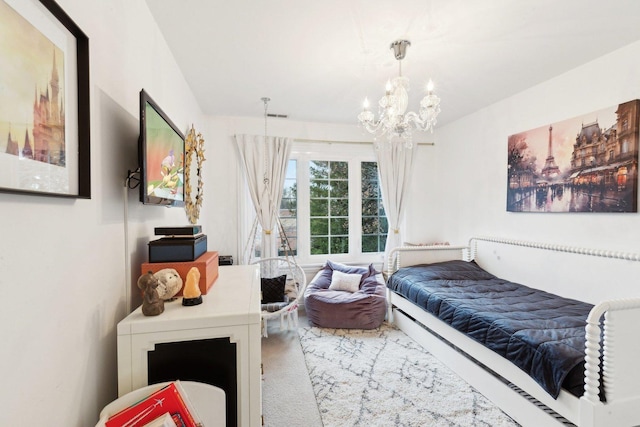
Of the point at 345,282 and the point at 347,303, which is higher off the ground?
the point at 345,282

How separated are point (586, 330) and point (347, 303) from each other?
6.69 ft

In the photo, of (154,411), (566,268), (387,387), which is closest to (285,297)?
(387,387)

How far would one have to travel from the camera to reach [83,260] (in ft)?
3.14

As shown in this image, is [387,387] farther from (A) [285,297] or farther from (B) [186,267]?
(B) [186,267]

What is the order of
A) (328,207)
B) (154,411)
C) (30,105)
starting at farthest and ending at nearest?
(328,207), (154,411), (30,105)

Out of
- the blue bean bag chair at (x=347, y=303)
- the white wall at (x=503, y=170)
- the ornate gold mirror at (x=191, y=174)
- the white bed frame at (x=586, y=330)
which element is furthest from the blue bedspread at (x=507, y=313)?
the ornate gold mirror at (x=191, y=174)

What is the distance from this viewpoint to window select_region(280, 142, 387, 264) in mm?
3943

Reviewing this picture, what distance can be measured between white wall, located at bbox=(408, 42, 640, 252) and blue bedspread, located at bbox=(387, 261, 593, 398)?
0.55 meters

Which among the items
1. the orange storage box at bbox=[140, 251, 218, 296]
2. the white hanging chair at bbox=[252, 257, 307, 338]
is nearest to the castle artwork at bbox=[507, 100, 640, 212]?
the white hanging chair at bbox=[252, 257, 307, 338]

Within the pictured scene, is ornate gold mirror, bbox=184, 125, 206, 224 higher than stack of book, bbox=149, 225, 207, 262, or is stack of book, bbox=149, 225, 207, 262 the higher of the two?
ornate gold mirror, bbox=184, 125, 206, 224

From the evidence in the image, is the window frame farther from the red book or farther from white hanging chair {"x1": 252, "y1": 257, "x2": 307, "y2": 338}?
the red book

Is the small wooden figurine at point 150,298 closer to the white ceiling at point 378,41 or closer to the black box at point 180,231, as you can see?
the black box at point 180,231

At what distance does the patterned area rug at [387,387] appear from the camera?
1.81 meters

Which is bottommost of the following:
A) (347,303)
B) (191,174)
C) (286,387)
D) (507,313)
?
(286,387)
